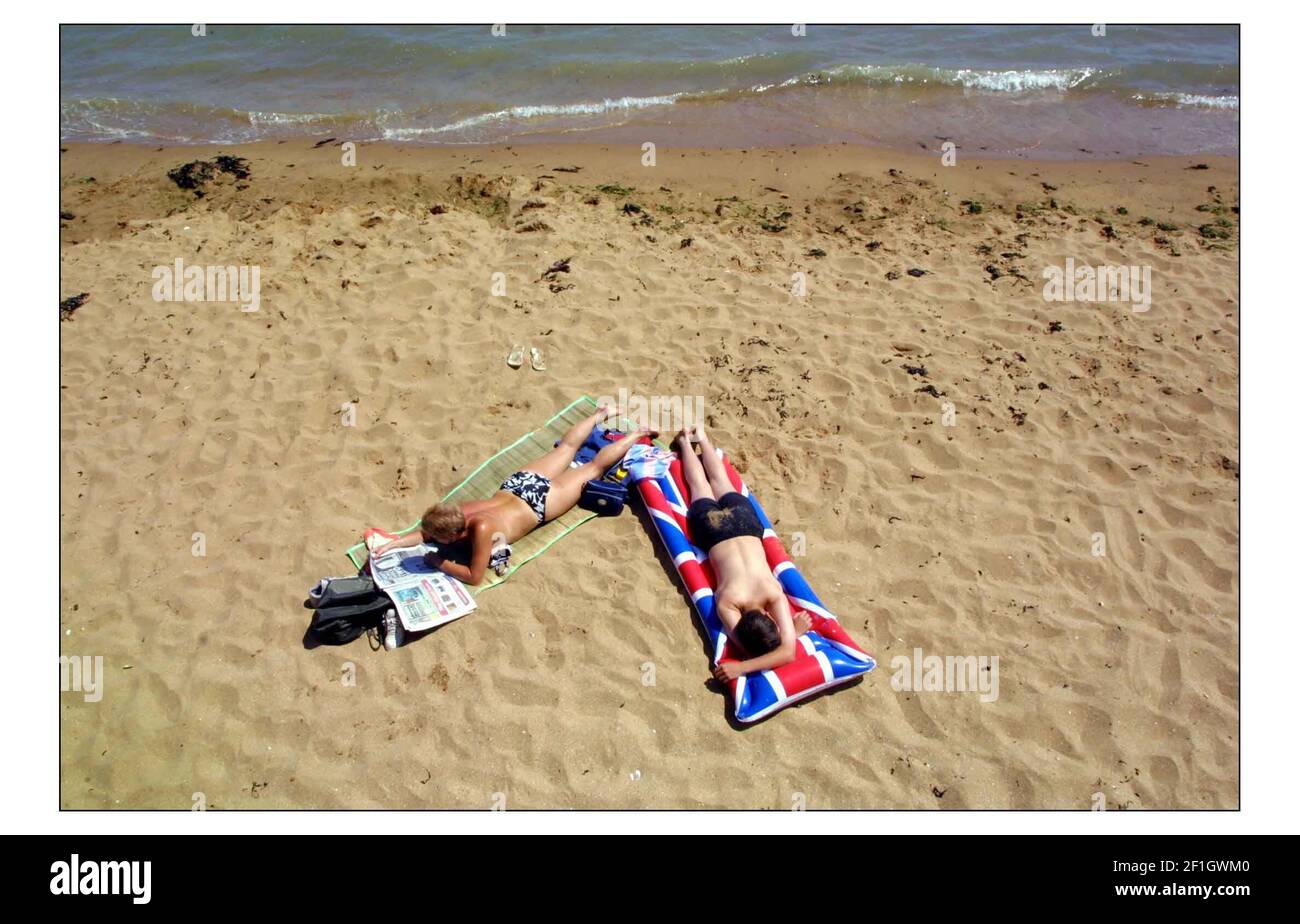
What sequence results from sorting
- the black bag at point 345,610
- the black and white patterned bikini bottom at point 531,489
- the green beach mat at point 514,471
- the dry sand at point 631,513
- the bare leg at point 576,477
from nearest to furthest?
the dry sand at point 631,513, the black bag at point 345,610, the green beach mat at point 514,471, the black and white patterned bikini bottom at point 531,489, the bare leg at point 576,477

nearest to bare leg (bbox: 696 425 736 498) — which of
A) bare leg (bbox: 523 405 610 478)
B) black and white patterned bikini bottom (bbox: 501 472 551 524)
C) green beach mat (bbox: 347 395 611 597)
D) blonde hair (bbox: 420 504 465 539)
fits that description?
bare leg (bbox: 523 405 610 478)

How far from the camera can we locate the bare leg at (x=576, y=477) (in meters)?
5.92

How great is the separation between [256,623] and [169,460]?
6.03ft

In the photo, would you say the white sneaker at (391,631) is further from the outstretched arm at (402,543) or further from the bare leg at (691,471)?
the bare leg at (691,471)

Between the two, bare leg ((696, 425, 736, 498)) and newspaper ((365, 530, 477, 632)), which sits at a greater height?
bare leg ((696, 425, 736, 498))

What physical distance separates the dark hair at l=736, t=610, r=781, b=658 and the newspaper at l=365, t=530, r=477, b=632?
1.73m

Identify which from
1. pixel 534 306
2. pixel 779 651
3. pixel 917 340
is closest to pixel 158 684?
pixel 779 651

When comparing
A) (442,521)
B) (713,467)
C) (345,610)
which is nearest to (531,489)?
(442,521)

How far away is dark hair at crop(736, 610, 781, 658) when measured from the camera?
4902 mm

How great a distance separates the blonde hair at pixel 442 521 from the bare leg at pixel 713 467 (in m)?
1.83

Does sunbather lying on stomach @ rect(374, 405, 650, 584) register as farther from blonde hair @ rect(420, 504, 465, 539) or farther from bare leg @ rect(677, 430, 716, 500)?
bare leg @ rect(677, 430, 716, 500)

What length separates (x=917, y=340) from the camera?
743cm

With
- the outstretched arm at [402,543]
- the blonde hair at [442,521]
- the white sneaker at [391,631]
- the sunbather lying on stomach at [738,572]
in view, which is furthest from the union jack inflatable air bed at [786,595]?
the white sneaker at [391,631]

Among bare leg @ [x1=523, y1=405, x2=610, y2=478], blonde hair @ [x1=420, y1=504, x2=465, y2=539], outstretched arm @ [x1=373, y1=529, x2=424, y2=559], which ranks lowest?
outstretched arm @ [x1=373, y1=529, x2=424, y2=559]
